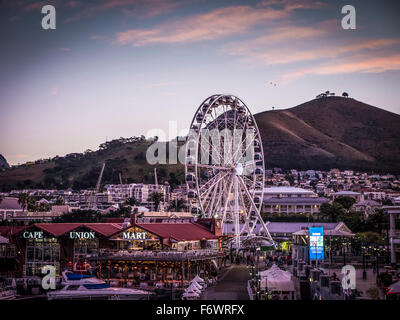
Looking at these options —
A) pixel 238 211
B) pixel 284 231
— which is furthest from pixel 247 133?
pixel 284 231

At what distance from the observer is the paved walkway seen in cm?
4322

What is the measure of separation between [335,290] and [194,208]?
3406 centimetres

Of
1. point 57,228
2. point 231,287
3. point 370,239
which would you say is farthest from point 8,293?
point 370,239

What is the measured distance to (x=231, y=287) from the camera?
48.2 m

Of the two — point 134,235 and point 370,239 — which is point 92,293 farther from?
point 370,239

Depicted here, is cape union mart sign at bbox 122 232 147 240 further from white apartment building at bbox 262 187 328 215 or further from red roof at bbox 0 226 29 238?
white apartment building at bbox 262 187 328 215

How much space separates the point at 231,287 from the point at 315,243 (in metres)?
7.78

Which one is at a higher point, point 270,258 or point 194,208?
point 194,208

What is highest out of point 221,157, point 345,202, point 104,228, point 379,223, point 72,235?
point 221,157

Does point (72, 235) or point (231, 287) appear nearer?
point (231, 287)

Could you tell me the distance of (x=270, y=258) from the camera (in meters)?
69.1

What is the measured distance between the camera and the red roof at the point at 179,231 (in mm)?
55125
